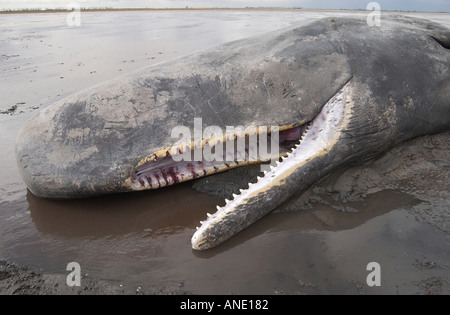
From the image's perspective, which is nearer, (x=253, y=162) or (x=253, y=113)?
(x=253, y=113)

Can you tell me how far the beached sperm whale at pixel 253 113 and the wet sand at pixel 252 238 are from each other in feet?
0.65

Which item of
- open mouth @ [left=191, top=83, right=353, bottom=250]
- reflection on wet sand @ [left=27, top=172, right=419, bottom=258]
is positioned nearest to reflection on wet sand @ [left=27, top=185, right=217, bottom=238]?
reflection on wet sand @ [left=27, top=172, right=419, bottom=258]

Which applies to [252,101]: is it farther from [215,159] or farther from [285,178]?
[285,178]

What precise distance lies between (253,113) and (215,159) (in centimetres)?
65

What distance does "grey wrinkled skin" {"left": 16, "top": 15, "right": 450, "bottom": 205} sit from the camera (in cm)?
366

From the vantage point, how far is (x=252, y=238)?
3.29 metres

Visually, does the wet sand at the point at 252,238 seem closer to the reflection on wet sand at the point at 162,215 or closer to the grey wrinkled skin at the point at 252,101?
the reflection on wet sand at the point at 162,215

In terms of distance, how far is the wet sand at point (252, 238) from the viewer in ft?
9.24

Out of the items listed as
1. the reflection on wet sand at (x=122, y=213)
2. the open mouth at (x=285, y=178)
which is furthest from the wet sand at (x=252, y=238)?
the open mouth at (x=285, y=178)

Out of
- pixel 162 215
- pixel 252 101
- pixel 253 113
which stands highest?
pixel 252 101

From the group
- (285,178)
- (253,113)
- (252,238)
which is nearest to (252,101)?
(253,113)

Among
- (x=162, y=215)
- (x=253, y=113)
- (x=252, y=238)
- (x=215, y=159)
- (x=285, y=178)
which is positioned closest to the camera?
(x=252, y=238)
